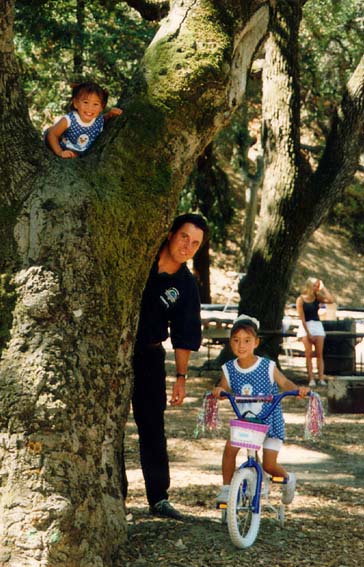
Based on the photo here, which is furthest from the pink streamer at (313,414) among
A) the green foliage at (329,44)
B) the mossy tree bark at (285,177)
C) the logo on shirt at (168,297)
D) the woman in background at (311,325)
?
the green foliage at (329,44)

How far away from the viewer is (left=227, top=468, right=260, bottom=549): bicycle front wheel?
→ 17.6 ft

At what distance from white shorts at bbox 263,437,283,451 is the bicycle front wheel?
0.31m

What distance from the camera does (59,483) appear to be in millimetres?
4773

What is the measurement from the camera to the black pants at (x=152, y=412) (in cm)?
600

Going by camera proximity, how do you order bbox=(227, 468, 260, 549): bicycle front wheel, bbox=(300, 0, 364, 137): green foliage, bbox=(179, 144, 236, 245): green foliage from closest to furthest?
bbox=(227, 468, 260, 549): bicycle front wheel < bbox=(300, 0, 364, 137): green foliage < bbox=(179, 144, 236, 245): green foliage

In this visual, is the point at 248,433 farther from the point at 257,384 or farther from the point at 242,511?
the point at 242,511

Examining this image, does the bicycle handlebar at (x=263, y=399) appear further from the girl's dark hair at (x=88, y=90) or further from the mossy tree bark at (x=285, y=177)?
the mossy tree bark at (x=285, y=177)

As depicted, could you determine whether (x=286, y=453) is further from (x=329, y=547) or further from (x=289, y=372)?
(x=289, y=372)

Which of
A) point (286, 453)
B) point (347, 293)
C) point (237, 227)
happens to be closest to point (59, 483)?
point (286, 453)

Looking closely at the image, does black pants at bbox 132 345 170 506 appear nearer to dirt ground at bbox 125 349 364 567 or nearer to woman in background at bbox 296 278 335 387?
dirt ground at bbox 125 349 364 567

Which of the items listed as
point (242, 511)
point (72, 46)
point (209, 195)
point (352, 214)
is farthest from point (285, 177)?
point (352, 214)

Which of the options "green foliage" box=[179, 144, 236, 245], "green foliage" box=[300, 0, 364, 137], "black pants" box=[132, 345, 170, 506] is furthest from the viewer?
"green foliage" box=[179, 144, 236, 245]

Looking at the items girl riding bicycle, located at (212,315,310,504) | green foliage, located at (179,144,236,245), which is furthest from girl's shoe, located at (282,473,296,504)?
green foliage, located at (179,144,236,245)

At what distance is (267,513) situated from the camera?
21.5 ft
